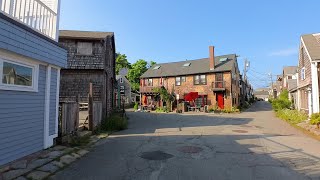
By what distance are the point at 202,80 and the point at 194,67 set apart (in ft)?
13.1

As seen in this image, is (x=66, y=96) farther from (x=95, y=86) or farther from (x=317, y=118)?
(x=317, y=118)

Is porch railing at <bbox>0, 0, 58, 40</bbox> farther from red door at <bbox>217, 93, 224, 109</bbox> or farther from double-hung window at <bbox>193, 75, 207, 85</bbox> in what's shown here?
double-hung window at <bbox>193, 75, 207, 85</bbox>

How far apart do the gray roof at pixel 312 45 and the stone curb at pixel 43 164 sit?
17.5 meters

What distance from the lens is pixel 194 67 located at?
45312 mm

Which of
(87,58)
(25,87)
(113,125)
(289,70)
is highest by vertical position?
(289,70)

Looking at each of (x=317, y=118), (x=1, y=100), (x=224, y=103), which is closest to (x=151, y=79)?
(x=224, y=103)

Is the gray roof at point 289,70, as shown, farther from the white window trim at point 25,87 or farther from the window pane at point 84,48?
the white window trim at point 25,87

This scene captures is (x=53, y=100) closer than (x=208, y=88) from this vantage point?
Yes

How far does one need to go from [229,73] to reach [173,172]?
34.4 m

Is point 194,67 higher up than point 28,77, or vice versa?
point 194,67

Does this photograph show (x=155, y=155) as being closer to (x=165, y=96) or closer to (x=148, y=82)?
(x=165, y=96)

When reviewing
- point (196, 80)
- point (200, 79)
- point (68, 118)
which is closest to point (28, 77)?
point (68, 118)

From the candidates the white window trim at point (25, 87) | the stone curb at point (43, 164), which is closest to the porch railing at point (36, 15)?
the white window trim at point (25, 87)

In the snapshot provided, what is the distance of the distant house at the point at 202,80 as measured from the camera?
3967 centimetres
